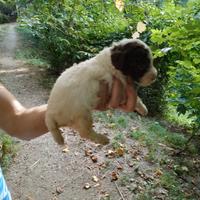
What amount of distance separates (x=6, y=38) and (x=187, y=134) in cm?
566

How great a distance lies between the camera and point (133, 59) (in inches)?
44.5

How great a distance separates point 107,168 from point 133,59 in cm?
226

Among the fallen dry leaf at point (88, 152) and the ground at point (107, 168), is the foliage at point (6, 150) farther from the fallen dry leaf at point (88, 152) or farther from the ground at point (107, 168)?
the fallen dry leaf at point (88, 152)

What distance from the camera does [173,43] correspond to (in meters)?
1.91

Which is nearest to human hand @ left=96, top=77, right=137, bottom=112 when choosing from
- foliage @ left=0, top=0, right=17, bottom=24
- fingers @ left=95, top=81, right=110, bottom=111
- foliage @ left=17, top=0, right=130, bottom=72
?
fingers @ left=95, top=81, right=110, bottom=111

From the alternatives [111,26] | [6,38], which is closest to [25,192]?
[111,26]

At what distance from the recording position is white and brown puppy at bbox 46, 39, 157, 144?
1.10 m

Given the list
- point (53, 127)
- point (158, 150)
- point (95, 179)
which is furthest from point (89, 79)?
point (158, 150)

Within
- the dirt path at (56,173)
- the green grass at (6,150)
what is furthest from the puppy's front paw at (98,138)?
the green grass at (6,150)

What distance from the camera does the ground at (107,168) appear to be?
2.97 metres

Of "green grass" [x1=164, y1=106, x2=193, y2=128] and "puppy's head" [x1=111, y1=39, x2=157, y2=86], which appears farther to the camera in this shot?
"green grass" [x1=164, y1=106, x2=193, y2=128]

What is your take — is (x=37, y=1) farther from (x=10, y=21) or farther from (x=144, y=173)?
(x=10, y=21)

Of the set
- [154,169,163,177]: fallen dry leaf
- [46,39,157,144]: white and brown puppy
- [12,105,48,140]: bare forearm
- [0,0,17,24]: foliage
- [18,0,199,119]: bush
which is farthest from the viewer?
[0,0,17,24]: foliage

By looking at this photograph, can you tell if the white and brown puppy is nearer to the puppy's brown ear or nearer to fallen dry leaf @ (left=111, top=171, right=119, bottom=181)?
the puppy's brown ear
